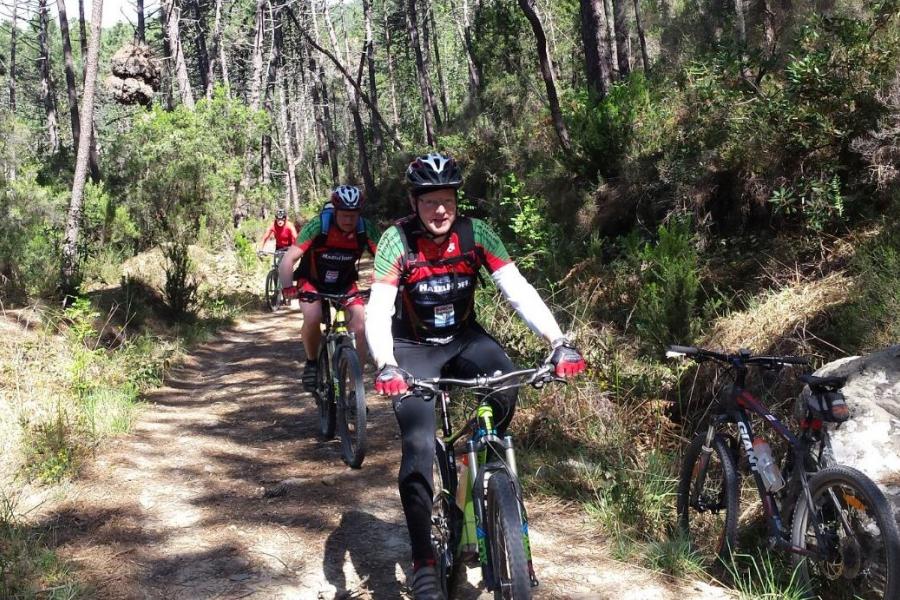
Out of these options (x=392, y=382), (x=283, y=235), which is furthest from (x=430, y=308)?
(x=283, y=235)

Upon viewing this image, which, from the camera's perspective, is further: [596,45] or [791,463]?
[596,45]

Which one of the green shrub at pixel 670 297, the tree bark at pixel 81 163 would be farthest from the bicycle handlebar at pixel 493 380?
the tree bark at pixel 81 163

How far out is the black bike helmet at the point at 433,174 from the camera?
3.77m

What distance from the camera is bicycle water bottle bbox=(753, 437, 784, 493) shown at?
12.6ft

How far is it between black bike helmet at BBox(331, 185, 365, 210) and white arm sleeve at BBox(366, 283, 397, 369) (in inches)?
107

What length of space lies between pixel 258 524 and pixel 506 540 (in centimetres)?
263

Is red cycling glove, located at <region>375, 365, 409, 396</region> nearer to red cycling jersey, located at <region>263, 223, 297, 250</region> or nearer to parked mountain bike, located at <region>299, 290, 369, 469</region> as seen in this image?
parked mountain bike, located at <region>299, 290, 369, 469</region>

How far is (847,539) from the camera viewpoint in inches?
136

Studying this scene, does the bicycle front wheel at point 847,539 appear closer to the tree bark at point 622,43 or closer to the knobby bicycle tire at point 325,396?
the knobby bicycle tire at point 325,396

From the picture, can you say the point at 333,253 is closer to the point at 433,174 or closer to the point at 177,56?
the point at 433,174

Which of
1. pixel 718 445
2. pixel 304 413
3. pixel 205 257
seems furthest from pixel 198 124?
pixel 718 445

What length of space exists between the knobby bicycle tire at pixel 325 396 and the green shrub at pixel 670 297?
2.97 meters

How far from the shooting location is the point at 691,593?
406cm

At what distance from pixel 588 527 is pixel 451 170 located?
251 cm
